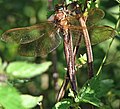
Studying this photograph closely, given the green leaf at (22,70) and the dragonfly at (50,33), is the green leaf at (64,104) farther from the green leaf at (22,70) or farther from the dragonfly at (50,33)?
the green leaf at (22,70)

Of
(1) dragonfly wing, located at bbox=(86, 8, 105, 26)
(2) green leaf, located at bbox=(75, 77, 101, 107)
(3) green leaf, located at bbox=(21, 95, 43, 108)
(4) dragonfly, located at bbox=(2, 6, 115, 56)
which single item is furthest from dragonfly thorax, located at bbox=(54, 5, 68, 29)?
(3) green leaf, located at bbox=(21, 95, 43, 108)

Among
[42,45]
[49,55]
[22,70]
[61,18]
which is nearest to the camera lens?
Result: [61,18]

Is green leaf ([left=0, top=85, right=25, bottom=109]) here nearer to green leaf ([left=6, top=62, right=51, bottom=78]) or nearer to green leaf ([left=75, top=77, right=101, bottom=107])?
green leaf ([left=75, top=77, right=101, bottom=107])

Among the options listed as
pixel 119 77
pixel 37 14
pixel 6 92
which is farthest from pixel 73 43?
pixel 37 14

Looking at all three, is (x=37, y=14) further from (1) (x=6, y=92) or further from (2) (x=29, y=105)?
(1) (x=6, y=92)

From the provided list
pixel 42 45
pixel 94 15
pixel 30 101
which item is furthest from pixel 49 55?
pixel 94 15

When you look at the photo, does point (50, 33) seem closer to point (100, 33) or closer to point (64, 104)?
point (100, 33)

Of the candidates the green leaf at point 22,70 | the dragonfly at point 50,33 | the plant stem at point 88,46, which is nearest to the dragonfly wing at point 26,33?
the dragonfly at point 50,33
